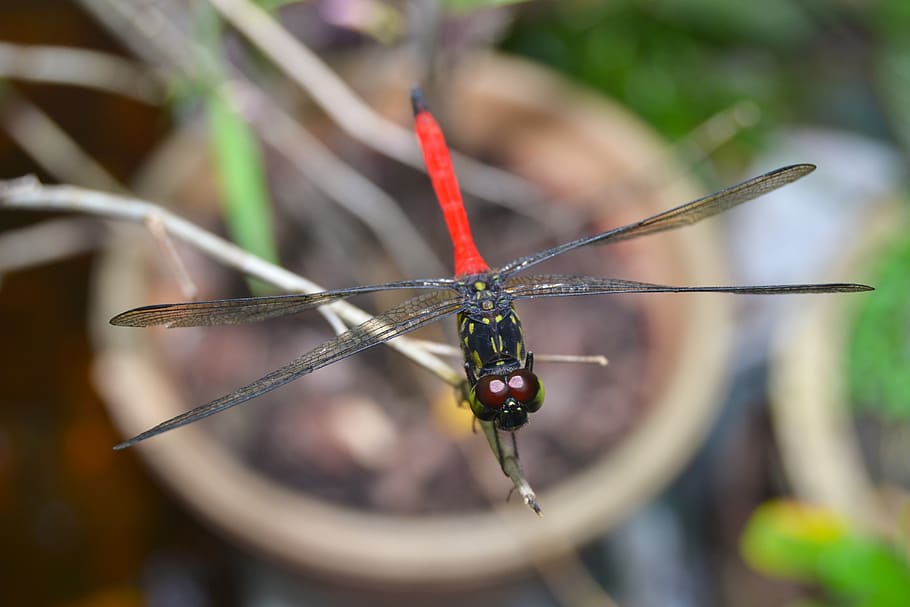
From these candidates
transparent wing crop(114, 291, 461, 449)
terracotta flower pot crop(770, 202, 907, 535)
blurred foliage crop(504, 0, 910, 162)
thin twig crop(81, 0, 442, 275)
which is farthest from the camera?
blurred foliage crop(504, 0, 910, 162)

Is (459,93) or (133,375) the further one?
(459,93)

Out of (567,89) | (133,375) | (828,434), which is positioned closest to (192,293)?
(133,375)

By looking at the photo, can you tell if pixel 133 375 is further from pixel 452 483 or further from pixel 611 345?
pixel 611 345

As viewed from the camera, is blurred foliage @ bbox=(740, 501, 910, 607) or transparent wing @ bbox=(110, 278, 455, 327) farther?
blurred foliage @ bbox=(740, 501, 910, 607)

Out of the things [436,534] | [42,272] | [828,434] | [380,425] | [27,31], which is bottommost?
[436,534]

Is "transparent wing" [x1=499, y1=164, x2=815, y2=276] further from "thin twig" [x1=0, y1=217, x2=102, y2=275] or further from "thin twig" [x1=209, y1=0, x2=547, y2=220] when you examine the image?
"thin twig" [x1=0, y1=217, x2=102, y2=275]

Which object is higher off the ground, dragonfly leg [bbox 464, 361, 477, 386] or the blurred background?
the blurred background

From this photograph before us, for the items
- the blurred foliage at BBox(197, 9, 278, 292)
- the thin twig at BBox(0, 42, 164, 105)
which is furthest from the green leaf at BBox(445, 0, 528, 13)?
the thin twig at BBox(0, 42, 164, 105)

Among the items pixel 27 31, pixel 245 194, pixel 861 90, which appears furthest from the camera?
pixel 861 90
